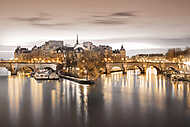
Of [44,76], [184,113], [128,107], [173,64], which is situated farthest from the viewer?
[173,64]

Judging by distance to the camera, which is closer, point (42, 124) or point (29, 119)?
point (42, 124)

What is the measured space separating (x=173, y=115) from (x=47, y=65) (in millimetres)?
57108

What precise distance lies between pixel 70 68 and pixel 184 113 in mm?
32704

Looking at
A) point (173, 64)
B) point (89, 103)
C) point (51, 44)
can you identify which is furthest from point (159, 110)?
point (51, 44)

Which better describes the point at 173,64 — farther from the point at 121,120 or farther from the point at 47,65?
the point at 121,120

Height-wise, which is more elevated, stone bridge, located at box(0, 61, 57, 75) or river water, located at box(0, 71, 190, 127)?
stone bridge, located at box(0, 61, 57, 75)

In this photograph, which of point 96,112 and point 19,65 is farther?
point 19,65

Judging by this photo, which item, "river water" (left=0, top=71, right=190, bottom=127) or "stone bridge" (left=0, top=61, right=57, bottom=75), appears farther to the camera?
"stone bridge" (left=0, top=61, right=57, bottom=75)

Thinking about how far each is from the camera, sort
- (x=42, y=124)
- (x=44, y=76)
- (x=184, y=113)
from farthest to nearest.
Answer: (x=44, y=76) → (x=184, y=113) → (x=42, y=124)

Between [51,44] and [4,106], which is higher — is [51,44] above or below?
above

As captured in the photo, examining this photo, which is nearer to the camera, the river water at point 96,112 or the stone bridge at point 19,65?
the river water at point 96,112

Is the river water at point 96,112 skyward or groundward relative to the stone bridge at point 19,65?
groundward

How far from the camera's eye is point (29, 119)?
16.8 metres

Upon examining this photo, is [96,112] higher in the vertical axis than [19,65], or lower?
lower
